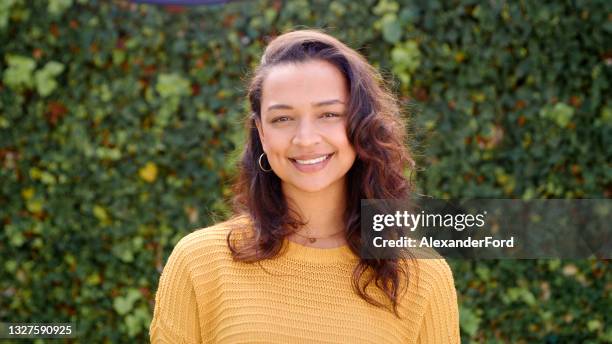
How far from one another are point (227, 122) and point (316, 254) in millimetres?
1406

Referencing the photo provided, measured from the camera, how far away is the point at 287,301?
71.5 inches

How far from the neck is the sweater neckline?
0.04 m

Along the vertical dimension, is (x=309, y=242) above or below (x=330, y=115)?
below

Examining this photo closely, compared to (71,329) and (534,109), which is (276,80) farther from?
(71,329)

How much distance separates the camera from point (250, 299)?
181cm

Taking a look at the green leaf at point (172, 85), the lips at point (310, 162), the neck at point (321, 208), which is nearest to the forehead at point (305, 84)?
the lips at point (310, 162)

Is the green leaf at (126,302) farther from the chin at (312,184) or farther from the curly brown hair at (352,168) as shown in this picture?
the chin at (312,184)

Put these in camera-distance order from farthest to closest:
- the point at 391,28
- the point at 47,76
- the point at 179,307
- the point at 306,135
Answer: the point at 47,76 → the point at 391,28 → the point at 179,307 → the point at 306,135

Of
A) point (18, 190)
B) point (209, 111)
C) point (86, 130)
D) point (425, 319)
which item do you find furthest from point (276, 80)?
point (18, 190)

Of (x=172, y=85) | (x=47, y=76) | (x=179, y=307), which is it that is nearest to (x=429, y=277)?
(x=179, y=307)

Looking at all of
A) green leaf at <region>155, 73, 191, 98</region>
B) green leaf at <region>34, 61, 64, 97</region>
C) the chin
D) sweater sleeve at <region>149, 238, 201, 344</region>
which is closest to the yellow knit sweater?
sweater sleeve at <region>149, 238, 201, 344</region>

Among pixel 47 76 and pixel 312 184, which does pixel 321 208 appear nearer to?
pixel 312 184

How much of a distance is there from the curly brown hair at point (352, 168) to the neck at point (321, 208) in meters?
0.02

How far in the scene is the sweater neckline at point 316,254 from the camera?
1878 millimetres
